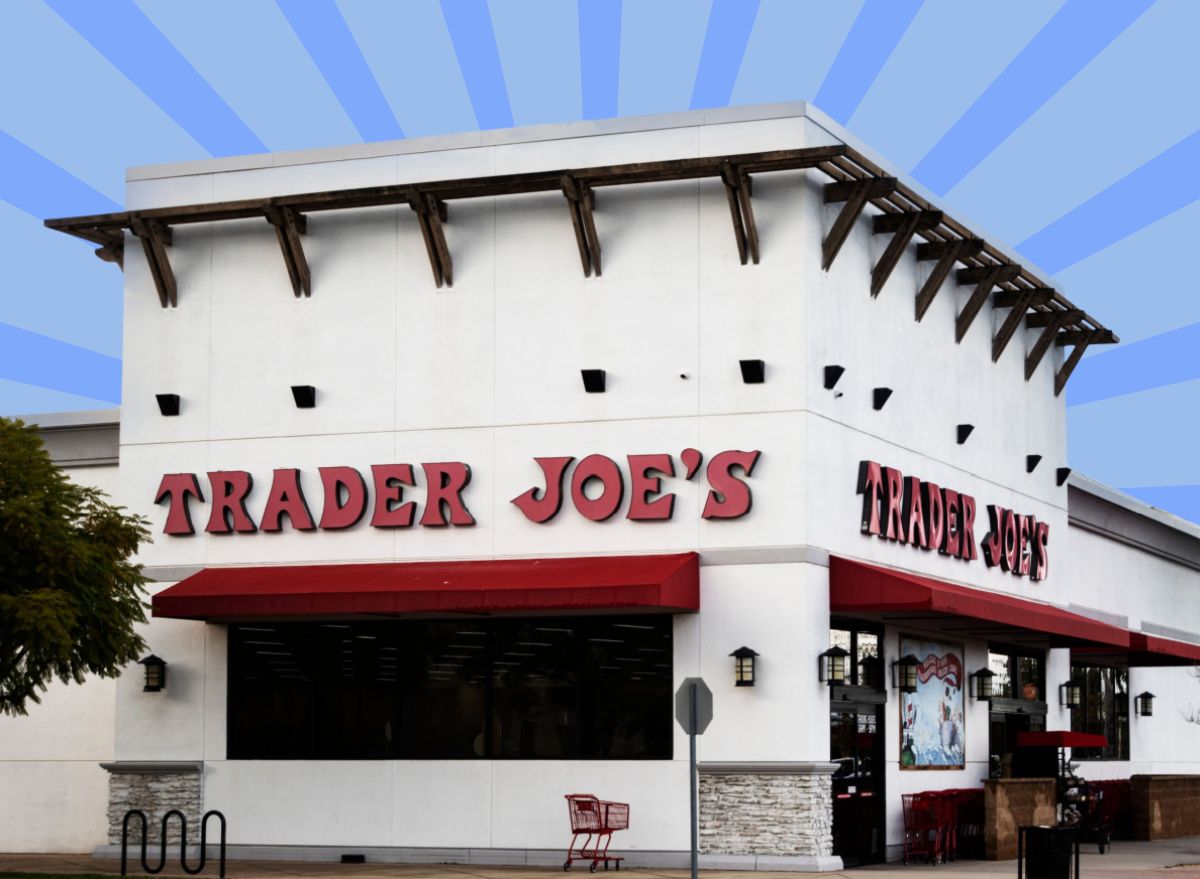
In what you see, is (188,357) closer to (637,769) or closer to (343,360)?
(343,360)

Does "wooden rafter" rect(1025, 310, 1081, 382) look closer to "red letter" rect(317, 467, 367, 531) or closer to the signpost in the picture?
"red letter" rect(317, 467, 367, 531)

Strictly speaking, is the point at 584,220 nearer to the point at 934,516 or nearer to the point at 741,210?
the point at 741,210

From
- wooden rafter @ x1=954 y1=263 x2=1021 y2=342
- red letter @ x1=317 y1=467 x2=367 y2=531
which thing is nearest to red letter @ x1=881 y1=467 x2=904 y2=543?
wooden rafter @ x1=954 y1=263 x2=1021 y2=342

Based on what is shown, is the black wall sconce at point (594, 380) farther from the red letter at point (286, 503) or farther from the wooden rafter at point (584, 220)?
the red letter at point (286, 503)

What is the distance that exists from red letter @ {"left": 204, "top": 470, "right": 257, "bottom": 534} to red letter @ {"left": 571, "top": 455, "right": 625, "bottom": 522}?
5066 mm

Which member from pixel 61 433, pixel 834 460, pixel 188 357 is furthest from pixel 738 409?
pixel 61 433

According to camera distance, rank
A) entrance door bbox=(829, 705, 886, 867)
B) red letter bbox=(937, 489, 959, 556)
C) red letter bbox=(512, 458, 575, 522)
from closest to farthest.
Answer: red letter bbox=(512, 458, 575, 522) < entrance door bbox=(829, 705, 886, 867) < red letter bbox=(937, 489, 959, 556)

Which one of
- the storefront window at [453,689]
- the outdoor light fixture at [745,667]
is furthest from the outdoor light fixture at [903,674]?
the storefront window at [453,689]

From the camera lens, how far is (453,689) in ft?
89.5

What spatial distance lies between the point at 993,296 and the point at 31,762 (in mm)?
17873

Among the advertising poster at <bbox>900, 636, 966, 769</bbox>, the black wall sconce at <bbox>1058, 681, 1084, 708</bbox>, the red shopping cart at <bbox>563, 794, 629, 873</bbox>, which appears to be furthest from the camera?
the black wall sconce at <bbox>1058, 681, 1084, 708</bbox>

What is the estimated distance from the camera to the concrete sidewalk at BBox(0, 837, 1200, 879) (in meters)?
24.8

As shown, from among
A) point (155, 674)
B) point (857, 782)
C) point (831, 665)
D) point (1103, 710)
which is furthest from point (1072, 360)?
point (155, 674)

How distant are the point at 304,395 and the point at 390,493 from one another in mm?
1988
